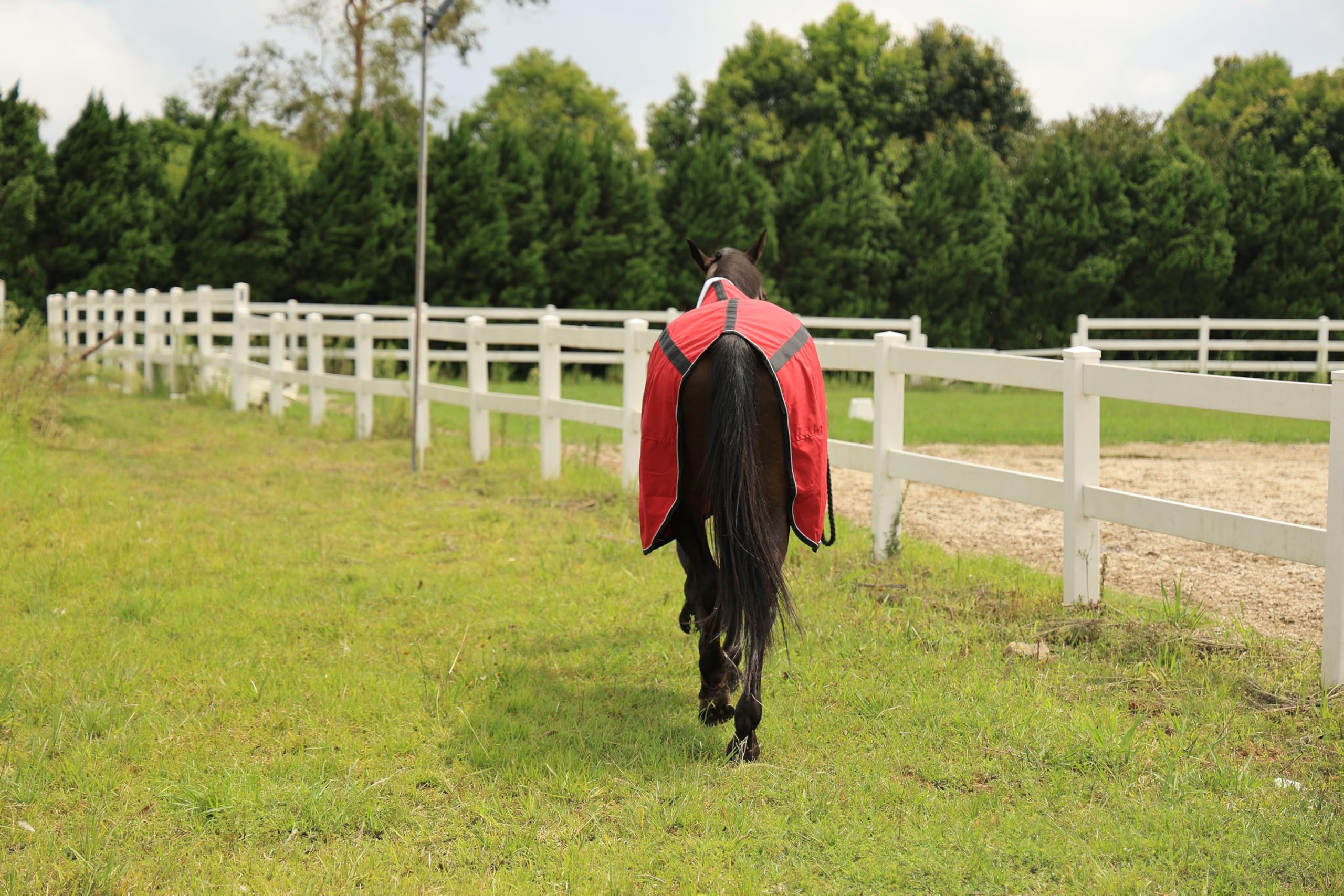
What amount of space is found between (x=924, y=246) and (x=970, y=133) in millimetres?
15381

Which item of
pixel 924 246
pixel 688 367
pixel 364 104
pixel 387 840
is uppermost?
pixel 364 104

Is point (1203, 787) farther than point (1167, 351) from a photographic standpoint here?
No

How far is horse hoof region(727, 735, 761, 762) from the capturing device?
361cm

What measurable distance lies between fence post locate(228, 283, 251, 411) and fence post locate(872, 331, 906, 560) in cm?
941

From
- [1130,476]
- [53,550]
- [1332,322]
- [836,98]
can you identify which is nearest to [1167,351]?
[1332,322]

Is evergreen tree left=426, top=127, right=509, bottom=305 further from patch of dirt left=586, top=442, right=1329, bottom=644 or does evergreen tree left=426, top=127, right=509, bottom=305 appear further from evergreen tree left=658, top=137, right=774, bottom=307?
patch of dirt left=586, top=442, right=1329, bottom=644

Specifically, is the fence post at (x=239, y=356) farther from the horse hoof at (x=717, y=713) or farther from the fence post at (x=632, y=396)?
the horse hoof at (x=717, y=713)

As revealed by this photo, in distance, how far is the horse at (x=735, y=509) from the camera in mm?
3596

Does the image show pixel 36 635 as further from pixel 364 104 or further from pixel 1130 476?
pixel 364 104

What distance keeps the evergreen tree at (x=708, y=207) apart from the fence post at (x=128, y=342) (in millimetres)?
9462

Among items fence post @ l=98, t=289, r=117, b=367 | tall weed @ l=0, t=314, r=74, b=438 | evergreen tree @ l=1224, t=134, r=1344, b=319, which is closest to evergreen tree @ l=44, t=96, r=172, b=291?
fence post @ l=98, t=289, r=117, b=367

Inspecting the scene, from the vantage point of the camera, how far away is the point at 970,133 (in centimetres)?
3662

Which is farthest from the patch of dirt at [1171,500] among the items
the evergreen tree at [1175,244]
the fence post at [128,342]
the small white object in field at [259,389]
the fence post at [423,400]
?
the evergreen tree at [1175,244]

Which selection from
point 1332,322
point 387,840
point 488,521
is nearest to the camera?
point 387,840
